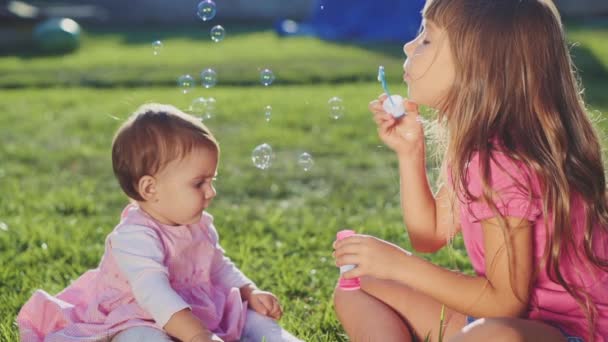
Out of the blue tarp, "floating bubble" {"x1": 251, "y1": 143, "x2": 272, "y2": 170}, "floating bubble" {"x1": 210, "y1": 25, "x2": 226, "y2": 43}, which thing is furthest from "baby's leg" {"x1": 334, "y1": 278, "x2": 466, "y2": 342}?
the blue tarp

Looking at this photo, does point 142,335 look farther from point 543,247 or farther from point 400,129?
point 543,247

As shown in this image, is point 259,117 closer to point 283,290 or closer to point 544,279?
point 283,290

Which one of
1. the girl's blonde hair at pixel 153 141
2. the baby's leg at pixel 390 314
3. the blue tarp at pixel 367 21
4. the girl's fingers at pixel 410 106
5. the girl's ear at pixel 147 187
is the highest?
the blue tarp at pixel 367 21

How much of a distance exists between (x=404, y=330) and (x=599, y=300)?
41cm

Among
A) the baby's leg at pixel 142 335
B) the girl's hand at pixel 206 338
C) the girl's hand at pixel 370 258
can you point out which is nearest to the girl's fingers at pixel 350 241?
the girl's hand at pixel 370 258

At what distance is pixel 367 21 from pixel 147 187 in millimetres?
8459

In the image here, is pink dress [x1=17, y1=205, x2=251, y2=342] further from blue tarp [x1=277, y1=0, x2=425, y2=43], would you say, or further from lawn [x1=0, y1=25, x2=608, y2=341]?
blue tarp [x1=277, y1=0, x2=425, y2=43]

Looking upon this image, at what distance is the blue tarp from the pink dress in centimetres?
777

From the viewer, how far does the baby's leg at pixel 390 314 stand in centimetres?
192

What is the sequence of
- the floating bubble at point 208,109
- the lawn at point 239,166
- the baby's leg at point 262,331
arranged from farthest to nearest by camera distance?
the lawn at point 239,166
the floating bubble at point 208,109
the baby's leg at point 262,331

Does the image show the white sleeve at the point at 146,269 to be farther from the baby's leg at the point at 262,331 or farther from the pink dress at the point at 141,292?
the baby's leg at the point at 262,331

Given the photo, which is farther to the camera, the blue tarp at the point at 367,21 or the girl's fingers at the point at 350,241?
the blue tarp at the point at 367,21

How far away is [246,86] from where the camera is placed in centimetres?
636

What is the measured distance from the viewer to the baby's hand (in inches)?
83.8
